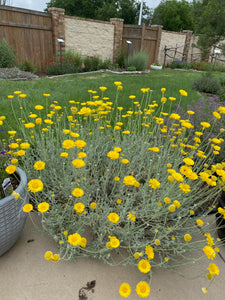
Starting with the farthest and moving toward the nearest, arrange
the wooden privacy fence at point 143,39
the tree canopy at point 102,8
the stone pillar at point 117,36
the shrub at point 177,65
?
1. the tree canopy at point 102,8
2. the shrub at point 177,65
3. the wooden privacy fence at point 143,39
4. the stone pillar at point 117,36

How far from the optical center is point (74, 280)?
150 centimetres

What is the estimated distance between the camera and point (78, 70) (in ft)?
32.5

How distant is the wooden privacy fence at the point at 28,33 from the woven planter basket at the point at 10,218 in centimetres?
921

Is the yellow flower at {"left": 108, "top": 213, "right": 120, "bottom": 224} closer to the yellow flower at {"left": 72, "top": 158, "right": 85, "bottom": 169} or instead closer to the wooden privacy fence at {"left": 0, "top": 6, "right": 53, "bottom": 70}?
the yellow flower at {"left": 72, "top": 158, "right": 85, "bottom": 169}

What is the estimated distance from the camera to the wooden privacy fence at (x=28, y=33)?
8.35 m

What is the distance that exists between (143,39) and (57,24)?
19.7 feet

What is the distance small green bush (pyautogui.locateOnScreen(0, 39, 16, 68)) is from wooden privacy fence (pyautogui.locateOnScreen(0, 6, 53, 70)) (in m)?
0.71

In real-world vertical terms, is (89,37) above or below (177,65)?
above

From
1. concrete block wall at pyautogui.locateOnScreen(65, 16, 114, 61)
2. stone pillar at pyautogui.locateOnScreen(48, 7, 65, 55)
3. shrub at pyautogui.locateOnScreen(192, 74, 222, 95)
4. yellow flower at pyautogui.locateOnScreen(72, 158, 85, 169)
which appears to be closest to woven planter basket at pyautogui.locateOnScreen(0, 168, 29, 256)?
yellow flower at pyautogui.locateOnScreen(72, 158, 85, 169)

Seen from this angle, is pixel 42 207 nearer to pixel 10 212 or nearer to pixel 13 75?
pixel 10 212

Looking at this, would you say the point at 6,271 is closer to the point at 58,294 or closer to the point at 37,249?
the point at 37,249

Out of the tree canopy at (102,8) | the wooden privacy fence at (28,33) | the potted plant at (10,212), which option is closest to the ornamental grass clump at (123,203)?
the potted plant at (10,212)

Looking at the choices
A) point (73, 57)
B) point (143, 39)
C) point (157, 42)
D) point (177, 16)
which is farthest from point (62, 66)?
point (177, 16)

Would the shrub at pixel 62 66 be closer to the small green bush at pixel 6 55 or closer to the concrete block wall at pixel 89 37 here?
the concrete block wall at pixel 89 37
